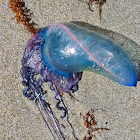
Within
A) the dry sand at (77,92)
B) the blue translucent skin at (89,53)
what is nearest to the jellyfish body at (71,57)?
the blue translucent skin at (89,53)

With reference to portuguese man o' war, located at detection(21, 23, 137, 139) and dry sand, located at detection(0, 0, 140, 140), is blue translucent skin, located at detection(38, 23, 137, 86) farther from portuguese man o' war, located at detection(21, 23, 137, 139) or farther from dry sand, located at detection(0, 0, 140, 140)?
dry sand, located at detection(0, 0, 140, 140)

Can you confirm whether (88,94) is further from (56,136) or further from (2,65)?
(2,65)

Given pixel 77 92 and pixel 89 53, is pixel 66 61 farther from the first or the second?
pixel 77 92

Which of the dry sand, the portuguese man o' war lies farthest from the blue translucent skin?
the dry sand

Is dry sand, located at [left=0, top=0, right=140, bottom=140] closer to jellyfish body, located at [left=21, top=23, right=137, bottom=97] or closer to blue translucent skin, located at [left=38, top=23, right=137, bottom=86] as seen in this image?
jellyfish body, located at [left=21, top=23, right=137, bottom=97]

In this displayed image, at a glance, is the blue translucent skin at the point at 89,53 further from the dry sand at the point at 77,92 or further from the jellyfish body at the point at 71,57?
the dry sand at the point at 77,92

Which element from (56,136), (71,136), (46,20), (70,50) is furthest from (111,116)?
(46,20)

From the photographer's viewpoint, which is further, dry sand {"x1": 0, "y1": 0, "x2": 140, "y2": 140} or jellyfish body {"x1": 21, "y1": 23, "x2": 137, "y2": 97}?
dry sand {"x1": 0, "y1": 0, "x2": 140, "y2": 140}
